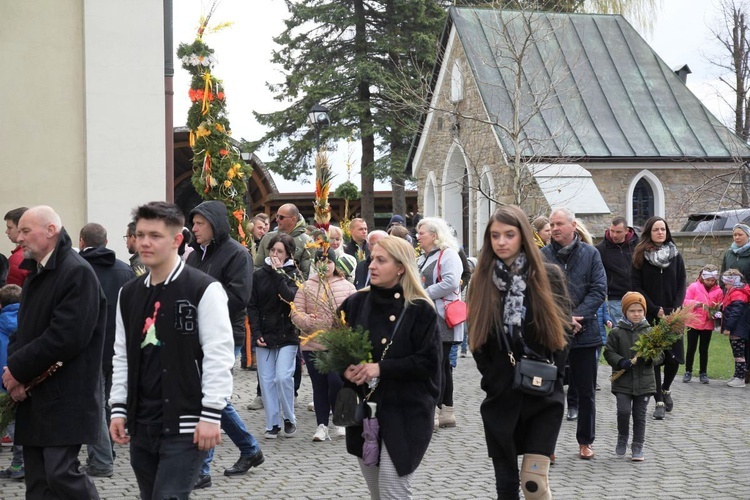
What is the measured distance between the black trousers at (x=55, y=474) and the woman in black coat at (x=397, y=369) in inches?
58.9

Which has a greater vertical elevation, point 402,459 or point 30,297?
point 30,297

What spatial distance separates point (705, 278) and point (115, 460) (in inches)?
360

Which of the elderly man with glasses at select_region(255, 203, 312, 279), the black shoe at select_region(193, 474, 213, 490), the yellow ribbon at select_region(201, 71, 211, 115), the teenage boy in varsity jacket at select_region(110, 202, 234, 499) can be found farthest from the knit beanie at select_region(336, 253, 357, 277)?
the teenage boy in varsity jacket at select_region(110, 202, 234, 499)

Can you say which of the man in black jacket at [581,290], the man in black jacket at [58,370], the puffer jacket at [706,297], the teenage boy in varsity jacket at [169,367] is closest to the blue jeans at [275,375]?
the man in black jacket at [581,290]

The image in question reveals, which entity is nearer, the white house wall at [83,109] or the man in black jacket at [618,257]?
the man in black jacket at [618,257]

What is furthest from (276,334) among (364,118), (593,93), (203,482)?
(364,118)

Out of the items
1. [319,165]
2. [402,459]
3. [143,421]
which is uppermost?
[319,165]

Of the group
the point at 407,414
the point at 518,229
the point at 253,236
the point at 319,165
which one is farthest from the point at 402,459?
the point at 253,236

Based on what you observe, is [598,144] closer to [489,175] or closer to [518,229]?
[489,175]

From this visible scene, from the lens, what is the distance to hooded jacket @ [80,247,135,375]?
8.25 meters

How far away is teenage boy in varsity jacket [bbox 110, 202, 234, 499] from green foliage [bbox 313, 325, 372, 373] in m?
0.84

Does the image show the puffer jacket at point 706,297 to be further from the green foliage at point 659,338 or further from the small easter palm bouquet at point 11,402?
the small easter palm bouquet at point 11,402

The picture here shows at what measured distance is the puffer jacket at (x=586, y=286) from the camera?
8922 mm

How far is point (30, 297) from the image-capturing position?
5762 mm
